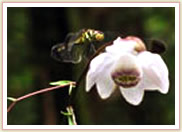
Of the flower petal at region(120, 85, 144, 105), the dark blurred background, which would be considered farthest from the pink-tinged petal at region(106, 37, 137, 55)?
the dark blurred background

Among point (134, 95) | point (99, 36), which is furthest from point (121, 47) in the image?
point (134, 95)

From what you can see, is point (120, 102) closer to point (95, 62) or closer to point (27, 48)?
point (27, 48)

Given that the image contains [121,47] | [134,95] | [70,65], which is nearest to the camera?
[121,47]

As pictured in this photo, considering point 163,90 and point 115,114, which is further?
point 115,114

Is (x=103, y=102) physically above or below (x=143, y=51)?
below

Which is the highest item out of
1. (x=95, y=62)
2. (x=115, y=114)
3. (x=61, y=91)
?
(x=95, y=62)

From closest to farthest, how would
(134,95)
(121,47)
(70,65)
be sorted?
(121,47)
(134,95)
(70,65)

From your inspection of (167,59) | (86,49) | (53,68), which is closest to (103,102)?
(167,59)

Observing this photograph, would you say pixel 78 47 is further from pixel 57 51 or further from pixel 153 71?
pixel 153 71
